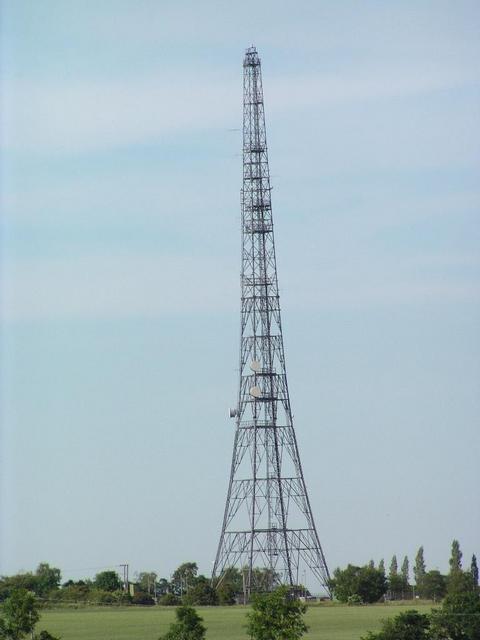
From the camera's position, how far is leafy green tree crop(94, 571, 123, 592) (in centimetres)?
13875

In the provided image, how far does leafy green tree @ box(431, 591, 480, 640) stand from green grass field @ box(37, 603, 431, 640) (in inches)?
165

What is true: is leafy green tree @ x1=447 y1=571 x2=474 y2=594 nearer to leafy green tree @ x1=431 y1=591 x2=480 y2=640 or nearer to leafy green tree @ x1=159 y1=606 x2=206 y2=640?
leafy green tree @ x1=431 y1=591 x2=480 y2=640

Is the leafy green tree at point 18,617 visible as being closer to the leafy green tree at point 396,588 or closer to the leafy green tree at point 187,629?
the leafy green tree at point 187,629

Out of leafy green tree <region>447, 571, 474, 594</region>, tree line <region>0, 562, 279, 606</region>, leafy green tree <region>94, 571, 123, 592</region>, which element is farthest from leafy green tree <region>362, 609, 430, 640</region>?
leafy green tree <region>94, 571, 123, 592</region>

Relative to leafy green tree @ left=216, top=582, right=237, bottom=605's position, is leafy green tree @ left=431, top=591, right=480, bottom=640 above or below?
below

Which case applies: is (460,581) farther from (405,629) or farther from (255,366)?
(405,629)

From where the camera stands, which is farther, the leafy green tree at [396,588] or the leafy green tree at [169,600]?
the leafy green tree at [396,588]

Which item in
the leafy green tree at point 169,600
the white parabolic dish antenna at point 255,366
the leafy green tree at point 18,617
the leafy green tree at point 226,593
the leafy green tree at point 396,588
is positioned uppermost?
the white parabolic dish antenna at point 255,366

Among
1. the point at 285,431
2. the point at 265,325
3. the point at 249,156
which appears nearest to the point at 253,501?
the point at 285,431

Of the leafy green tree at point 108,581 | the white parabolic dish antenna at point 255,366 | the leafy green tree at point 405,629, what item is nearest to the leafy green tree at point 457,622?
the leafy green tree at point 405,629

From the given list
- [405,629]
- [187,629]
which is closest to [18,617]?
[187,629]

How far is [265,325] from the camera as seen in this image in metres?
110

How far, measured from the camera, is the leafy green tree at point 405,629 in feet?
236

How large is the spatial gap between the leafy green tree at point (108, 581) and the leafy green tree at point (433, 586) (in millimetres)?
26265
